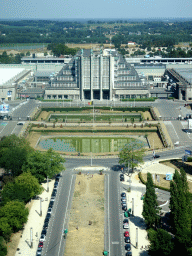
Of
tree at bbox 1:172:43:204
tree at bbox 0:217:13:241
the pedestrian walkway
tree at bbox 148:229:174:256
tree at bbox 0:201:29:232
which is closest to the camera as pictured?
tree at bbox 148:229:174:256

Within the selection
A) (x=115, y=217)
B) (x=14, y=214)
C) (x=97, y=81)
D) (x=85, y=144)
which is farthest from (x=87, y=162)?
(x=97, y=81)

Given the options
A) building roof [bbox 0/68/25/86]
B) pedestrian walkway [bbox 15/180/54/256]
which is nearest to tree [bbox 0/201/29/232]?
pedestrian walkway [bbox 15/180/54/256]

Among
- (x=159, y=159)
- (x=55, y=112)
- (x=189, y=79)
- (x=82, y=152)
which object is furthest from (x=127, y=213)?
(x=189, y=79)

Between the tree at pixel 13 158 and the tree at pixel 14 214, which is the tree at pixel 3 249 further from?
the tree at pixel 13 158

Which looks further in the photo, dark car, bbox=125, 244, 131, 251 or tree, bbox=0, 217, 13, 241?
tree, bbox=0, 217, 13, 241

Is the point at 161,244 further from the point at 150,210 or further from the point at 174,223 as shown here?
the point at 150,210

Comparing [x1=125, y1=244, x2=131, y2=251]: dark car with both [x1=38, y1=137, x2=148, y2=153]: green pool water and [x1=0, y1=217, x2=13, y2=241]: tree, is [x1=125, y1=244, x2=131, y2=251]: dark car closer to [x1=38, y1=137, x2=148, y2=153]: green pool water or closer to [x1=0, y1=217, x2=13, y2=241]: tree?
[x1=0, y1=217, x2=13, y2=241]: tree
